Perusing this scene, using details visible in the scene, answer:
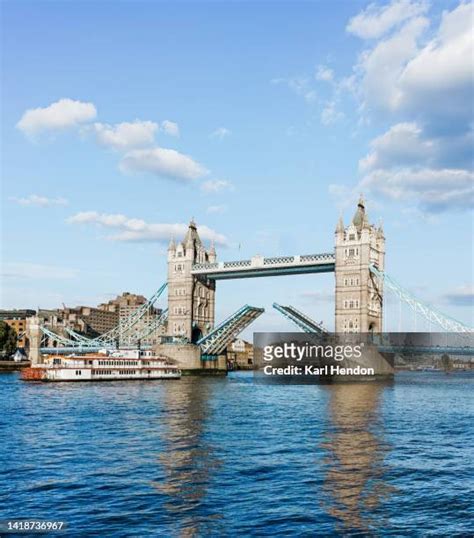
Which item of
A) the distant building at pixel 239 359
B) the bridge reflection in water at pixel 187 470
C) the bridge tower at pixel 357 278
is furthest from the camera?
the distant building at pixel 239 359

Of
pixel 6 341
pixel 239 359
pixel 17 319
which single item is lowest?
pixel 239 359

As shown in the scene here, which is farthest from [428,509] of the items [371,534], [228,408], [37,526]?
[228,408]

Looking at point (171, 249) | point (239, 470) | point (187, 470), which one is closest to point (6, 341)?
point (171, 249)

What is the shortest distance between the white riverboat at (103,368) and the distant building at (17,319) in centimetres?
8848

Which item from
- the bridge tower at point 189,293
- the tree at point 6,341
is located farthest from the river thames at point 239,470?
the tree at point 6,341

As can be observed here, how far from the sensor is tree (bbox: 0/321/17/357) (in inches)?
5193

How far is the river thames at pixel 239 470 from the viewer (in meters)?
19.8

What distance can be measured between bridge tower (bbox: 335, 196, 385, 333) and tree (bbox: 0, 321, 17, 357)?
7000cm

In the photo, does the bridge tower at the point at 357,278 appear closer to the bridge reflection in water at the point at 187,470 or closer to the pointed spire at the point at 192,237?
the pointed spire at the point at 192,237

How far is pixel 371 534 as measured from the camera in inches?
730

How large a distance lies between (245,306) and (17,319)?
349 feet

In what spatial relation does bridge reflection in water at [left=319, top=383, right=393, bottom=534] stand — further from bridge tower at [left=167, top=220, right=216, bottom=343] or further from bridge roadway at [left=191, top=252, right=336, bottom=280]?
bridge tower at [left=167, top=220, right=216, bottom=343]

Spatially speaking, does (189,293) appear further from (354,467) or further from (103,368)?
(354,467)

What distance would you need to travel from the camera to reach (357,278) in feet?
284
